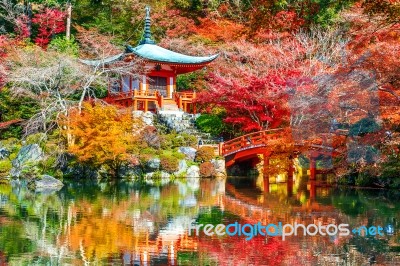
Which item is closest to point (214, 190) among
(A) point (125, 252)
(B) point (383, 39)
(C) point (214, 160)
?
(C) point (214, 160)

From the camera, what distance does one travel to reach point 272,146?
65.2 ft

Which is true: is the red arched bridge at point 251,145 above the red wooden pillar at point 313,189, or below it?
above

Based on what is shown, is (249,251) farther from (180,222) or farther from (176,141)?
(176,141)

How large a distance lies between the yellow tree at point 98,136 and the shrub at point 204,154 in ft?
7.82

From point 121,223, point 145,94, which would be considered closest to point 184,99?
point 145,94

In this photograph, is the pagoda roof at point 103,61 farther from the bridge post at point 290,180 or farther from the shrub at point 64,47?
the bridge post at point 290,180

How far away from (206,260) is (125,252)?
1.22 metres

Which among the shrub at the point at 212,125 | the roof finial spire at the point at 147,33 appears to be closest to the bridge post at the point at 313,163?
the shrub at the point at 212,125

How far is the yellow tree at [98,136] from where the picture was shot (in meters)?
20.3

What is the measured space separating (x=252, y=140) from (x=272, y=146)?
206 cm

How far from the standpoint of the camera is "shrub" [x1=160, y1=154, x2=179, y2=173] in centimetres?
2136

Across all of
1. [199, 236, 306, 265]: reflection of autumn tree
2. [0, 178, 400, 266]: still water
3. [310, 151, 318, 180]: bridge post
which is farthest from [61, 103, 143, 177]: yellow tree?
[199, 236, 306, 265]: reflection of autumn tree

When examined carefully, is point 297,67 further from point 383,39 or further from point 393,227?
point 393,227

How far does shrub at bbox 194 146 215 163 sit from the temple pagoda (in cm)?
416
